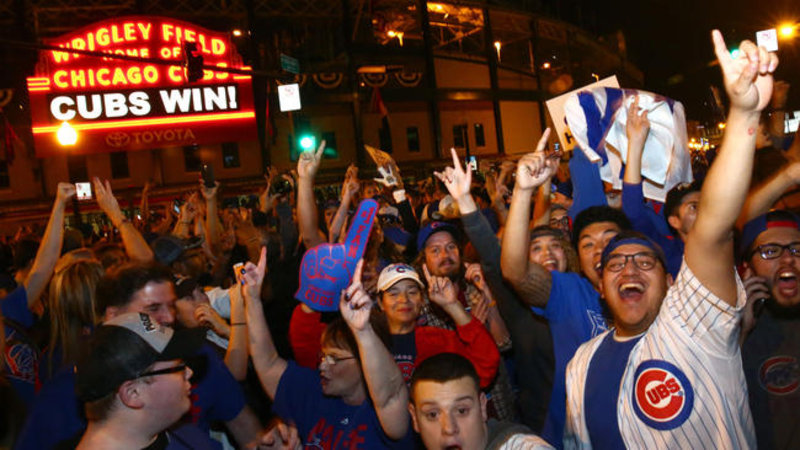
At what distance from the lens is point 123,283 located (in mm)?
3406

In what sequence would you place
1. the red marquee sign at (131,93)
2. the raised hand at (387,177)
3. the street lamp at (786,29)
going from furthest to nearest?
1. the red marquee sign at (131,93)
2. the street lamp at (786,29)
3. the raised hand at (387,177)

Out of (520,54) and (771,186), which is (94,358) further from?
(520,54)

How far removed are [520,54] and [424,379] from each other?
145 feet

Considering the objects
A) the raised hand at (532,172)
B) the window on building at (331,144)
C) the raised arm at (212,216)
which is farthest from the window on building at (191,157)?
the raised hand at (532,172)

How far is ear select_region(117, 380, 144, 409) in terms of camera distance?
2.34 meters

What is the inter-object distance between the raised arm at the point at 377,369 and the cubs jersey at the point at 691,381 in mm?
1110

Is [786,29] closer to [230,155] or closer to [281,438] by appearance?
[281,438]

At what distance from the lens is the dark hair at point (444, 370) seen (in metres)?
2.84

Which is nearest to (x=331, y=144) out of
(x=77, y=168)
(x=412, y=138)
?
(x=412, y=138)

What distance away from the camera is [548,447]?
2387 millimetres

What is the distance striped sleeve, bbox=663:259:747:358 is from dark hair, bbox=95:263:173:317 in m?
2.76

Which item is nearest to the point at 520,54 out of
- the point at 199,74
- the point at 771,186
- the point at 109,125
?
the point at 109,125

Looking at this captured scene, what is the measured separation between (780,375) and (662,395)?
115 centimetres

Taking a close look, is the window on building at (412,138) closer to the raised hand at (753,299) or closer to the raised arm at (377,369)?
the raised hand at (753,299)
